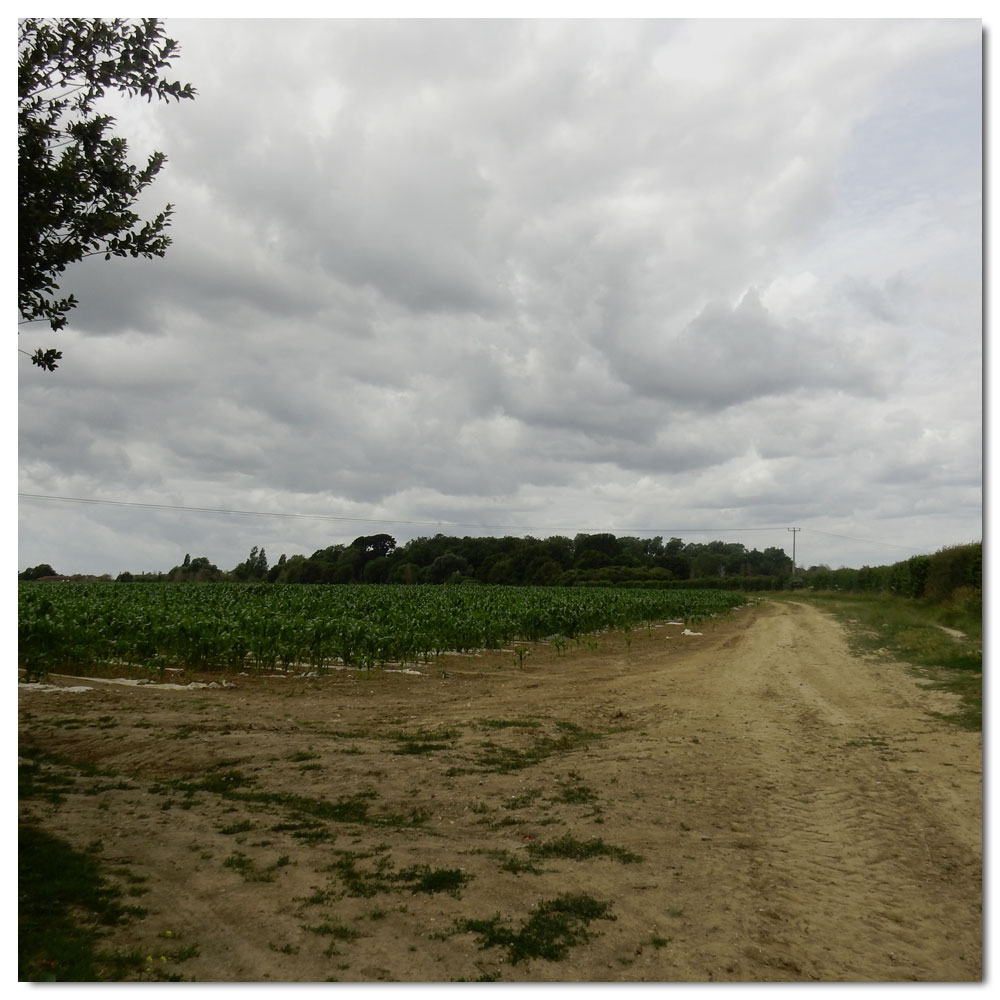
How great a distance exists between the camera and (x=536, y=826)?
664 cm

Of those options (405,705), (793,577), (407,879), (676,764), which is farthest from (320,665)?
(793,577)

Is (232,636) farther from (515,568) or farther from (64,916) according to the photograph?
(515,568)

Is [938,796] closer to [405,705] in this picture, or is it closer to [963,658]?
[405,705]

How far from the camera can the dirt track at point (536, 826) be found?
4.33 meters

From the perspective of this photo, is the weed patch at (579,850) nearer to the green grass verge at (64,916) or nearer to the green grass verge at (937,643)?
the green grass verge at (64,916)

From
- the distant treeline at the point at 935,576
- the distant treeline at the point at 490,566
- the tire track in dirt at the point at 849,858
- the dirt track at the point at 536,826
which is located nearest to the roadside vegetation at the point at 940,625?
the distant treeline at the point at 935,576

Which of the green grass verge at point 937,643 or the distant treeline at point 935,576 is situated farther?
the distant treeline at point 935,576

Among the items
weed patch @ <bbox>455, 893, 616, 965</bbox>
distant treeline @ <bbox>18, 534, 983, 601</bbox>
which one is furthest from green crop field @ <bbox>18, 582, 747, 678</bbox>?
distant treeline @ <bbox>18, 534, 983, 601</bbox>

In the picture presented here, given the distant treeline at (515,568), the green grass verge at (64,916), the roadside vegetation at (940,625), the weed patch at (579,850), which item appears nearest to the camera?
the green grass verge at (64,916)

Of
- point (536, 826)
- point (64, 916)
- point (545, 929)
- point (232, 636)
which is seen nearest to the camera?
point (64, 916)

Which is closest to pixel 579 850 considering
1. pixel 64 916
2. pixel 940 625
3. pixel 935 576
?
pixel 64 916

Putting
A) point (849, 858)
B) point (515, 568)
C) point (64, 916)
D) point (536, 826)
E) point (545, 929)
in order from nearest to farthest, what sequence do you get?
1. point (64, 916)
2. point (545, 929)
3. point (849, 858)
4. point (536, 826)
5. point (515, 568)

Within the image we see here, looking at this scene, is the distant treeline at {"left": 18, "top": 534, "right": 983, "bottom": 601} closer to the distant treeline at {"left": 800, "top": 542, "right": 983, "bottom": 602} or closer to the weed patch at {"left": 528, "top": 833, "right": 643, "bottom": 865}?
the distant treeline at {"left": 800, "top": 542, "right": 983, "bottom": 602}

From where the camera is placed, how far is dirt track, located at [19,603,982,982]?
4328 millimetres
